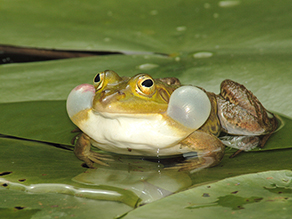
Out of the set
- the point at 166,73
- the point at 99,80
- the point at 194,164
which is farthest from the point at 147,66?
the point at 194,164

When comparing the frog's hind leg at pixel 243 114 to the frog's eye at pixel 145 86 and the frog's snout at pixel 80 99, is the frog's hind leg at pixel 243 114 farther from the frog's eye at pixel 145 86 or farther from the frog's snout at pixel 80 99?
the frog's snout at pixel 80 99

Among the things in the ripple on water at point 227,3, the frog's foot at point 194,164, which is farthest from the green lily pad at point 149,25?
the frog's foot at point 194,164

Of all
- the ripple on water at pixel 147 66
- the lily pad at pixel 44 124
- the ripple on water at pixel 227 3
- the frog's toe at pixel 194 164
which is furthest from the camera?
the ripple on water at pixel 227 3

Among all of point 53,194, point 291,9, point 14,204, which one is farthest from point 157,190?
point 291,9

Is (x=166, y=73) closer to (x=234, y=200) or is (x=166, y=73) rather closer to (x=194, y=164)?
(x=194, y=164)

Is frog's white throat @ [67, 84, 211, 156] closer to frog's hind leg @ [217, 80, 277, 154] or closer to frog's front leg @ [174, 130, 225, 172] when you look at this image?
frog's front leg @ [174, 130, 225, 172]

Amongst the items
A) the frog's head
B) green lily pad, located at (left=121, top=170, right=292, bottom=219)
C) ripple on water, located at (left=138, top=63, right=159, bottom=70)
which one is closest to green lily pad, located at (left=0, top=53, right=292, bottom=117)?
ripple on water, located at (left=138, top=63, right=159, bottom=70)
